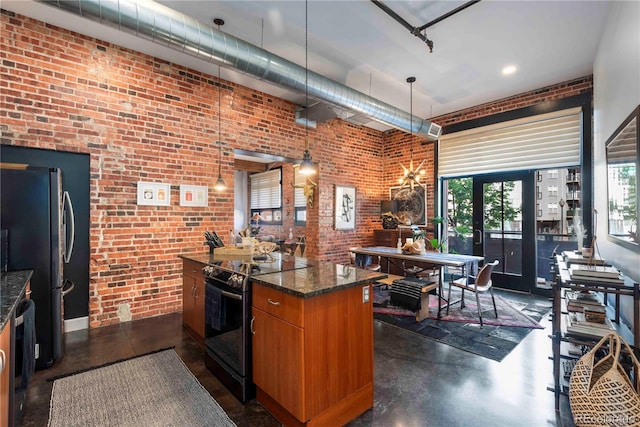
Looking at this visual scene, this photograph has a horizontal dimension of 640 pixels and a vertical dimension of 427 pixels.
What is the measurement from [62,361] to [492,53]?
5946 mm

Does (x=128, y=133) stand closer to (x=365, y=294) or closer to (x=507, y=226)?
(x=365, y=294)

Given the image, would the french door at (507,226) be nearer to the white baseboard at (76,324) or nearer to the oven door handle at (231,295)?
the oven door handle at (231,295)

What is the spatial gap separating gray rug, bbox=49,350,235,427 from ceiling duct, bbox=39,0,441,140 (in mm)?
2933

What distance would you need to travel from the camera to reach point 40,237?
2551 millimetres

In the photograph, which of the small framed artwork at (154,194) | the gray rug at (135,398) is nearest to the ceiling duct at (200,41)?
the small framed artwork at (154,194)

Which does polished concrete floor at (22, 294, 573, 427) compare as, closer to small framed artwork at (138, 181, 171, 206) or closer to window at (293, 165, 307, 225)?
small framed artwork at (138, 181, 171, 206)

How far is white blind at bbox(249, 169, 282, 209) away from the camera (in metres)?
8.53

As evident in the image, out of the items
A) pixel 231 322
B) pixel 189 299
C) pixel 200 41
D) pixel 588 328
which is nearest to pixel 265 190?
pixel 189 299

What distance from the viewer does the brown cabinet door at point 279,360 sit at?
1.78 meters

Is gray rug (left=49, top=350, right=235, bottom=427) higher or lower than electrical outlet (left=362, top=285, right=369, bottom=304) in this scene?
lower

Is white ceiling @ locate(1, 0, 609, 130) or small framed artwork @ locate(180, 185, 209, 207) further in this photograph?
small framed artwork @ locate(180, 185, 209, 207)

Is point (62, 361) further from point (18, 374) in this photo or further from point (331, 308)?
point (331, 308)

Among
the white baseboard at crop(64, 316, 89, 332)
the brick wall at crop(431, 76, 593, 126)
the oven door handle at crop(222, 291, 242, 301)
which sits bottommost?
the white baseboard at crop(64, 316, 89, 332)

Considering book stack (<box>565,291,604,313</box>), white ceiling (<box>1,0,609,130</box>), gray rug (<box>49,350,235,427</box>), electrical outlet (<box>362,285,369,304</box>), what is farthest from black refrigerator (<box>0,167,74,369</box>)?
book stack (<box>565,291,604,313</box>)
